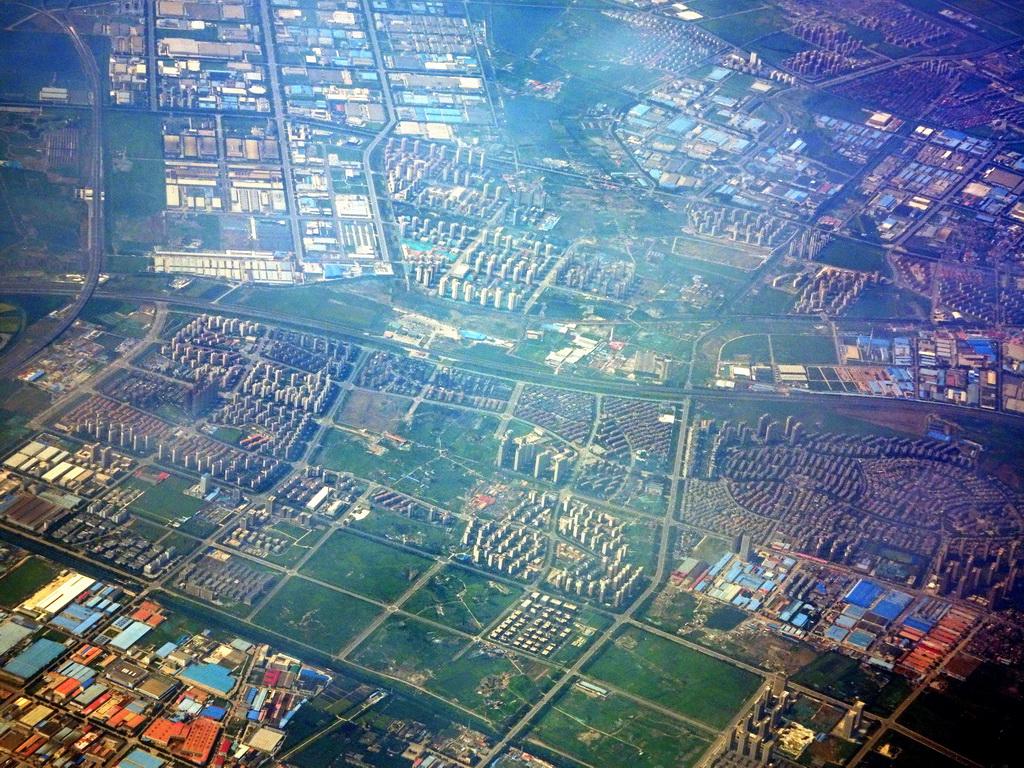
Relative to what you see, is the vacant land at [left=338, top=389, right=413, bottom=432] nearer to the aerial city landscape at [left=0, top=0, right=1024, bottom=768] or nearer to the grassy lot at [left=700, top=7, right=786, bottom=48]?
A: the aerial city landscape at [left=0, top=0, right=1024, bottom=768]

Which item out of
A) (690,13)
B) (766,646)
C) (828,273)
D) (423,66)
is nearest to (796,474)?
(766,646)

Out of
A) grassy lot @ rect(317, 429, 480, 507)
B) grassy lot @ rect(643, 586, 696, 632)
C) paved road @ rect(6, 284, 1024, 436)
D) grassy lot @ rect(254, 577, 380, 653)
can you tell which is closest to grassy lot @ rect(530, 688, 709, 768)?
grassy lot @ rect(643, 586, 696, 632)

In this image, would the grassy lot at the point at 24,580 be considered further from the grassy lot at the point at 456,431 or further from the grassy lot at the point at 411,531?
the grassy lot at the point at 456,431

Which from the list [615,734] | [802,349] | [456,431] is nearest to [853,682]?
[615,734]

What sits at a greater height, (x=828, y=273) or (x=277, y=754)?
(x=828, y=273)

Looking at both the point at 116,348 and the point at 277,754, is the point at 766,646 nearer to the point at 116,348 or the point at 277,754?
the point at 277,754

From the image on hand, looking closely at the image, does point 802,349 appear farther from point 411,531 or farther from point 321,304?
point 411,531
